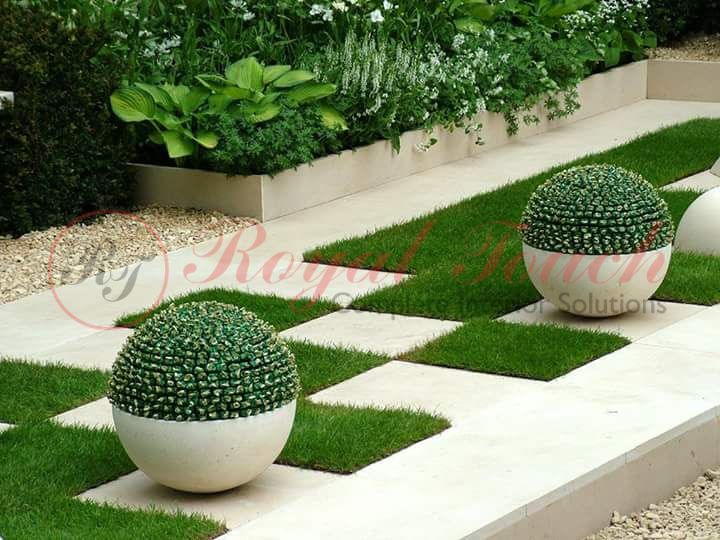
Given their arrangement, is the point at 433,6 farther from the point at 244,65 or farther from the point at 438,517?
the point at 438,517

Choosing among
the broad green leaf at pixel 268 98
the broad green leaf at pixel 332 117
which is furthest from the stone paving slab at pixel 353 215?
the broad green leaf at pixel 268 98

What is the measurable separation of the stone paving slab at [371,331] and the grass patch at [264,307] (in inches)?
3.1

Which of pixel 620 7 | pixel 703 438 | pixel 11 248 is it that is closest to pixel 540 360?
pixel 703 438

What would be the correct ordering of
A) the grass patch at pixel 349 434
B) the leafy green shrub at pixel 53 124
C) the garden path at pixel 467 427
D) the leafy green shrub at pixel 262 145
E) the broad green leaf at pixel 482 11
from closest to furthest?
the garden path at pixel 467 427
the grass patch at pixel 349 434
the leafy green shrub at pixel 53 124
the leafy green shrub at pixel 262 145
the broad green leaf at pixel 482 11

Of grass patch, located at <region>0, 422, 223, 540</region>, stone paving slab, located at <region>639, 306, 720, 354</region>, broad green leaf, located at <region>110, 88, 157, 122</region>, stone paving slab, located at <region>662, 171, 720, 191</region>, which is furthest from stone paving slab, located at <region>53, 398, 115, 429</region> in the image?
stone paving slab, located at <region>662, 171, 720, 191</region>

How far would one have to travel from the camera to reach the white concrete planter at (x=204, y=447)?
5293 millimetres

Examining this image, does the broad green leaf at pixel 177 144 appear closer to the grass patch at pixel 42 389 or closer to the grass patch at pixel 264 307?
the grass patch at pixel 264 307

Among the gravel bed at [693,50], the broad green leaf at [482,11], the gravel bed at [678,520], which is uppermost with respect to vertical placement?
the broad green leaf at [482,11]

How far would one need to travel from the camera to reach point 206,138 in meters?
10.3

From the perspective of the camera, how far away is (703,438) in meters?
6.11

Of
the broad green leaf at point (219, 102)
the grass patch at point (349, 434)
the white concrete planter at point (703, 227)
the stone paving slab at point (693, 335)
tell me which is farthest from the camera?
the broad green leaf at point (219, 102)

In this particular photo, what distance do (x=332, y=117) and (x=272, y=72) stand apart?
22.7 inches

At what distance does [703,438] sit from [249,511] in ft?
6.62

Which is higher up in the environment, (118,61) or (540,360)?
(118,61)
